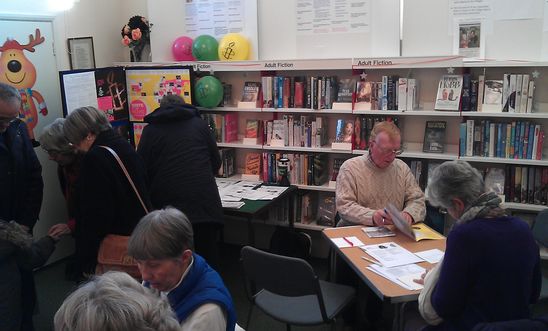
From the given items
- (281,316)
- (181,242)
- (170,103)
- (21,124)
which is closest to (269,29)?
(170,103)

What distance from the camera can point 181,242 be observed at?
1.51 metres

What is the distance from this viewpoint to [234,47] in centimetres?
409

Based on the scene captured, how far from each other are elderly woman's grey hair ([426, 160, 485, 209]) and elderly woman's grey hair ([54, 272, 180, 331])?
1382 millimetres

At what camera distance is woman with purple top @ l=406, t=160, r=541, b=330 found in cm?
173

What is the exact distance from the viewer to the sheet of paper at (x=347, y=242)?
2.61m

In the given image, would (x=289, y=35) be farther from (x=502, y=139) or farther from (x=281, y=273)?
(x=281, y=273)

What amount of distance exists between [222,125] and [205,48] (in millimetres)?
727

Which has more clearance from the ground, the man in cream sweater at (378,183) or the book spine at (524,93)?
the book spine at (524,93)

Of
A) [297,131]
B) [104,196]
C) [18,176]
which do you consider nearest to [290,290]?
[104,196]

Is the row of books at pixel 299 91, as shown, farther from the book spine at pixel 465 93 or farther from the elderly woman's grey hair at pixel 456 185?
the elderly woman's grey hair at pixel 456 185

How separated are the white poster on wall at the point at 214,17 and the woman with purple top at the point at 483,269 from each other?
2991mm

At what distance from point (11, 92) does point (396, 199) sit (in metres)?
2.46

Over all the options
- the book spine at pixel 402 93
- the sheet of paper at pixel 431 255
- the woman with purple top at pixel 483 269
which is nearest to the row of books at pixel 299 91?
the book spine at pixel 402 93

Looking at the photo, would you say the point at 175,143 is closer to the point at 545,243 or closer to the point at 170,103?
the point at 170,103
